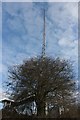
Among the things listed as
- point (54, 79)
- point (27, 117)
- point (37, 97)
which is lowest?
point (27, 117)

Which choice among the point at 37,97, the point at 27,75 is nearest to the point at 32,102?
the point at 37,97

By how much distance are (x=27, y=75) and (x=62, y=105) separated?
3831mm

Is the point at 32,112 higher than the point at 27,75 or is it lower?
lower

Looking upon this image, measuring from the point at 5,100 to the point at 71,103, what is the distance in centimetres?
583

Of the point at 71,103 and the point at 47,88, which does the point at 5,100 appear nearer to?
the point at 47,88

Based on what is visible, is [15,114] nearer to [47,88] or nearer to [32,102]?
[32,102]

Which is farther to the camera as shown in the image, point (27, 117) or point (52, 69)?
point (52, 69)

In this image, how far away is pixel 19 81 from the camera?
23656mm

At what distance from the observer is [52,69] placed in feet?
79.0

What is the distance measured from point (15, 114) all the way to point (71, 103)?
477 centimetres

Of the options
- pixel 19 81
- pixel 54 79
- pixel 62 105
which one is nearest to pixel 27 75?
pixel 19 81

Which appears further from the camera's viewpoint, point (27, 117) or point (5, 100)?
point (5, 100)

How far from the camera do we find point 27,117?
22.6m

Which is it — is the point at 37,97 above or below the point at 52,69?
below
